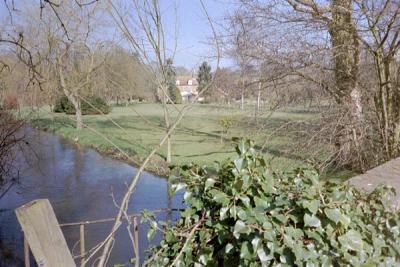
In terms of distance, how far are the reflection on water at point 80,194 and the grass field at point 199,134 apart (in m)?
1.31

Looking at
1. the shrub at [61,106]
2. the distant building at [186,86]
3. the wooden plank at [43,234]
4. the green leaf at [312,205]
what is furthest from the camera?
the distant building at [186,86]

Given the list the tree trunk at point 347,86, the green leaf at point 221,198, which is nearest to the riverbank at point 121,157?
the tree trunk at point 347,86

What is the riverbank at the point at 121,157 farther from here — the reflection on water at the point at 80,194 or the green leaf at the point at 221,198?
the green leaf at the point at 221,198

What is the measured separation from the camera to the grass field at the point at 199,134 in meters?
7.08

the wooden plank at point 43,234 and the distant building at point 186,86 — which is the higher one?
the distant building at point 186,86

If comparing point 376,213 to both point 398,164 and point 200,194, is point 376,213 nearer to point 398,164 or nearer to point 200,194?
point 200,194

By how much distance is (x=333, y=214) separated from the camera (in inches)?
66.4

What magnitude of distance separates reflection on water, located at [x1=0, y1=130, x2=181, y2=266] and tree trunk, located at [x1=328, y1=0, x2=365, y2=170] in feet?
10.5

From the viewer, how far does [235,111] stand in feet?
32.1

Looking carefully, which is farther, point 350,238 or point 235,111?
point 235,111

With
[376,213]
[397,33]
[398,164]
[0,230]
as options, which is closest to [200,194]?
[376,213]

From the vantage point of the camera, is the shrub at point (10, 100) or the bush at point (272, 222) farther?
the shrub at point (10, 100)

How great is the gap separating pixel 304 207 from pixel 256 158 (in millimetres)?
381

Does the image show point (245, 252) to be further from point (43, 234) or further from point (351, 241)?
point (43, 234)
